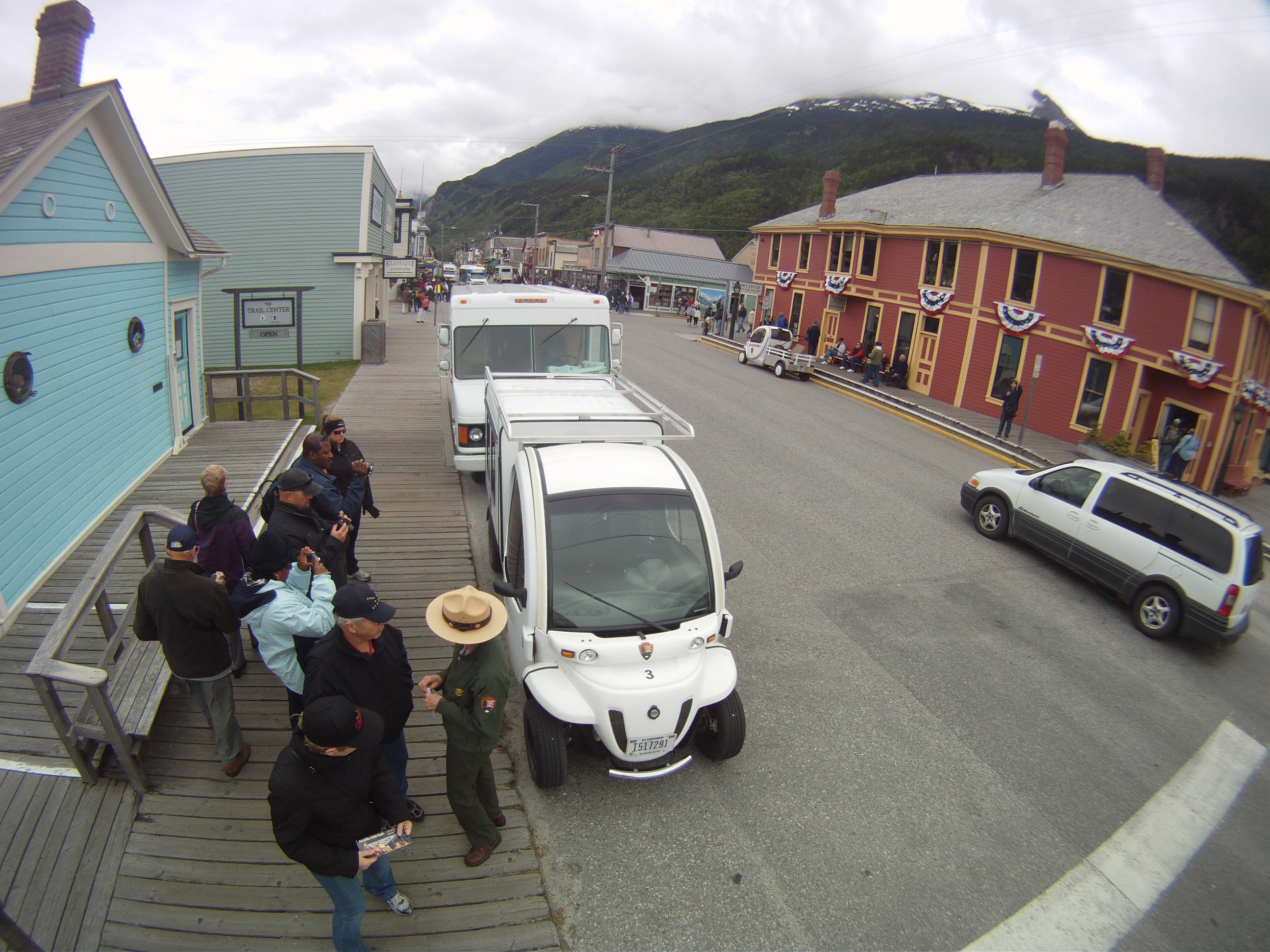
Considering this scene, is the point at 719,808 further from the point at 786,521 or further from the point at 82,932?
the point at 786,521

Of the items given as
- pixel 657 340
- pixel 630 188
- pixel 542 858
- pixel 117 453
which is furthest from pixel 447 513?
pixel 630 188

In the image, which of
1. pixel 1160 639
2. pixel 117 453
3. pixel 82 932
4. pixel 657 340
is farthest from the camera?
pixel 657 340

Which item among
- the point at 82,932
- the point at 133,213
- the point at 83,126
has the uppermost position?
the point at 83,126

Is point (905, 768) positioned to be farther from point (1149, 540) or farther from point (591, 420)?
point (1149, 540)

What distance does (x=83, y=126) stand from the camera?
8.44 metres

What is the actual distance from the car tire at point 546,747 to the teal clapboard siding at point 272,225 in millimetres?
20051

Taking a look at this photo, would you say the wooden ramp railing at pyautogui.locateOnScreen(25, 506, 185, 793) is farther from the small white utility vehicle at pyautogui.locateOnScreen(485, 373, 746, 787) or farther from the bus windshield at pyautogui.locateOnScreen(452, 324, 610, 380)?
the bus windshield at pyautogui.locateOnScreen(452, 324, 610, 380)

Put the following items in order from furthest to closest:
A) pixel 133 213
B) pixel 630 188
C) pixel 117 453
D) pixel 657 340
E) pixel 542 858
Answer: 1. pixel 630 188
2. pixel 657 340
3. pixel 133 213
4. pixel 117 453
5. pixel 542 858

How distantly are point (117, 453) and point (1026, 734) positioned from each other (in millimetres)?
10902

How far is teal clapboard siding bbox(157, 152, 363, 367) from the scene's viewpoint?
70.3 ft

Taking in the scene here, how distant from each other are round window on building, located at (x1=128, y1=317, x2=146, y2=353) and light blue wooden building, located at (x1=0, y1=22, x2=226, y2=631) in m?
0.02

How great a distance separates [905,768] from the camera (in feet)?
18.3

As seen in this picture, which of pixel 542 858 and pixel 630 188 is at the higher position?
pixel 630 188

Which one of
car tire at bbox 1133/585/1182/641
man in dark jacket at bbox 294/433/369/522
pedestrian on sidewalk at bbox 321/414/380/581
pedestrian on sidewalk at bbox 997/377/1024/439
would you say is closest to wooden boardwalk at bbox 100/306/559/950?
pedestrian on sidewalk at bbox 321/414/380/581
